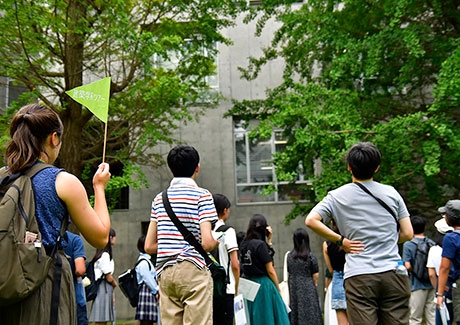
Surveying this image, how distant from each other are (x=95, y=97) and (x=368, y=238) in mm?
2343

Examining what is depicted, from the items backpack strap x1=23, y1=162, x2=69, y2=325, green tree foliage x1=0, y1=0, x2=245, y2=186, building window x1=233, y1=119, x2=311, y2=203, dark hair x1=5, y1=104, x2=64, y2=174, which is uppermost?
green tree foliage x1=0, y1=0, x2=245, y2=186

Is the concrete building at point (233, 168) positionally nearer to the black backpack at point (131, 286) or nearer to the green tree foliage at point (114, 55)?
the green tree foliage at point (114, 55)

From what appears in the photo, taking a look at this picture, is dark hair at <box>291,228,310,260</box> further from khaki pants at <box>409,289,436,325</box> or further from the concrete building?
the concrete building

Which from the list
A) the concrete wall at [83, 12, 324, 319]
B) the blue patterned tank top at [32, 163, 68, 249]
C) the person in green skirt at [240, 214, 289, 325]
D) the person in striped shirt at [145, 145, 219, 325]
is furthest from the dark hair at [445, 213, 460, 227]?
the concrete wall at [83, 12, 324, 319]

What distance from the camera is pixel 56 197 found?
2.62 metres

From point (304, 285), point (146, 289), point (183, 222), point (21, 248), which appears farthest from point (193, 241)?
point (146, 289)

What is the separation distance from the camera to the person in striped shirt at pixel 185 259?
4.46 meters

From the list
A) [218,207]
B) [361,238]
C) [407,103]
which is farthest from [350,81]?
[361,238]

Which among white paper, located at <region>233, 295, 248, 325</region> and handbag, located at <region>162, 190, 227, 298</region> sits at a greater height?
handbag, located at <region>162, 190, 227, 298</region>

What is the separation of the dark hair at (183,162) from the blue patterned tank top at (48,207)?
2.18 meters

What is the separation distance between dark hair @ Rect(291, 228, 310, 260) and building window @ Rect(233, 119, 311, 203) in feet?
27.8

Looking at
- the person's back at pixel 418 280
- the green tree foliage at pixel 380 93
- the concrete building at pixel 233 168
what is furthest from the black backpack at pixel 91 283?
the concrete building at pixel 233 168

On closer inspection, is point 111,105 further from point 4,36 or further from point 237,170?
point 237,170

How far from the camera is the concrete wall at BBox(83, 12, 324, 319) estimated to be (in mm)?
17297
